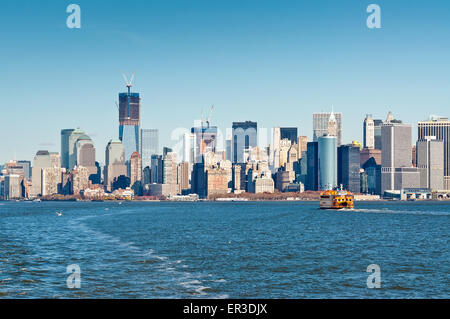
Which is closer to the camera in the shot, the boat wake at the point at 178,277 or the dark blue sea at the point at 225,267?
the boat wake at the point at 178,277

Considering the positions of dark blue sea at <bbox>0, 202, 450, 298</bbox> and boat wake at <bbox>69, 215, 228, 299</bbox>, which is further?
Result: dark blue sea at <bbox>0, 202, 450, 298</bbox>

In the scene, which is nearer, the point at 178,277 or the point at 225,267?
the point at 178,277

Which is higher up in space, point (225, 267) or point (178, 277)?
point (178, 277)
